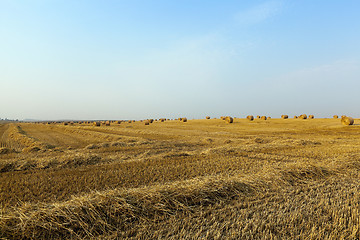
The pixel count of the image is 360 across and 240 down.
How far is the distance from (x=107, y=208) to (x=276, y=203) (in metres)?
3.32

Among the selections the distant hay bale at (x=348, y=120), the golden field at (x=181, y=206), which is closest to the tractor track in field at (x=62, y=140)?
the golden field at (x=181, y=206)

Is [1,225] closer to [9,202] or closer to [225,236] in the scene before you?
[9,202]

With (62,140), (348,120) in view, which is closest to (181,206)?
Answer: (62,140)

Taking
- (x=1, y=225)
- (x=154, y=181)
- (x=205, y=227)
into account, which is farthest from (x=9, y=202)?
(x=205, y=227)

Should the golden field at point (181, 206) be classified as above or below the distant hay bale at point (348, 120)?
below

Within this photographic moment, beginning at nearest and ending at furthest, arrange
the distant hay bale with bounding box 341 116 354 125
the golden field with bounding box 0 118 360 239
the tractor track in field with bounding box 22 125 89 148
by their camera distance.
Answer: the golden field with bounding box 0 118 360 239 < the tractor track in field with bounding box 22 125 89 148 < the distant hay bale with bounding box 341 116 354 125

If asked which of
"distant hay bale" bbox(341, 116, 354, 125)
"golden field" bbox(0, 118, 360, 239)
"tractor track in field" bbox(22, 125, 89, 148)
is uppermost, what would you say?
"distant hay bale" bbox(341, 116, 354, 125)

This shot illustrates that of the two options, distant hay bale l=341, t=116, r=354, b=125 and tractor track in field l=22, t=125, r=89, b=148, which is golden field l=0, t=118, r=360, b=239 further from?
distant hay bale l=341, t=116, r=354, b=125

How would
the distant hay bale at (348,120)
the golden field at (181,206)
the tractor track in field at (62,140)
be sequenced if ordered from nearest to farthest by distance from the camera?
the golden field at (181,206) < the tractor track in field at (62,140) < the distant hay bale at (348,120)

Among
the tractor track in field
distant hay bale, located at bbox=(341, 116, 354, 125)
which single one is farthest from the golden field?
distant hay bale, located at bbox=(341, 116, 354, 125)

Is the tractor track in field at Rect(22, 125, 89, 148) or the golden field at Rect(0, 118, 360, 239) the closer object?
the golden field at Rect(0, 118, 360, 239)

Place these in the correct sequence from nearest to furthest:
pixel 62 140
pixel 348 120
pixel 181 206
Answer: pixel 181 206
pixel 62 140
pixel 348 120

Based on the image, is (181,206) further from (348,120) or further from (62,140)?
(348,120)

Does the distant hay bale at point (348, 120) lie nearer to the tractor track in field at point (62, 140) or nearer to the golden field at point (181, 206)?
the golden field at point (181, 206)
